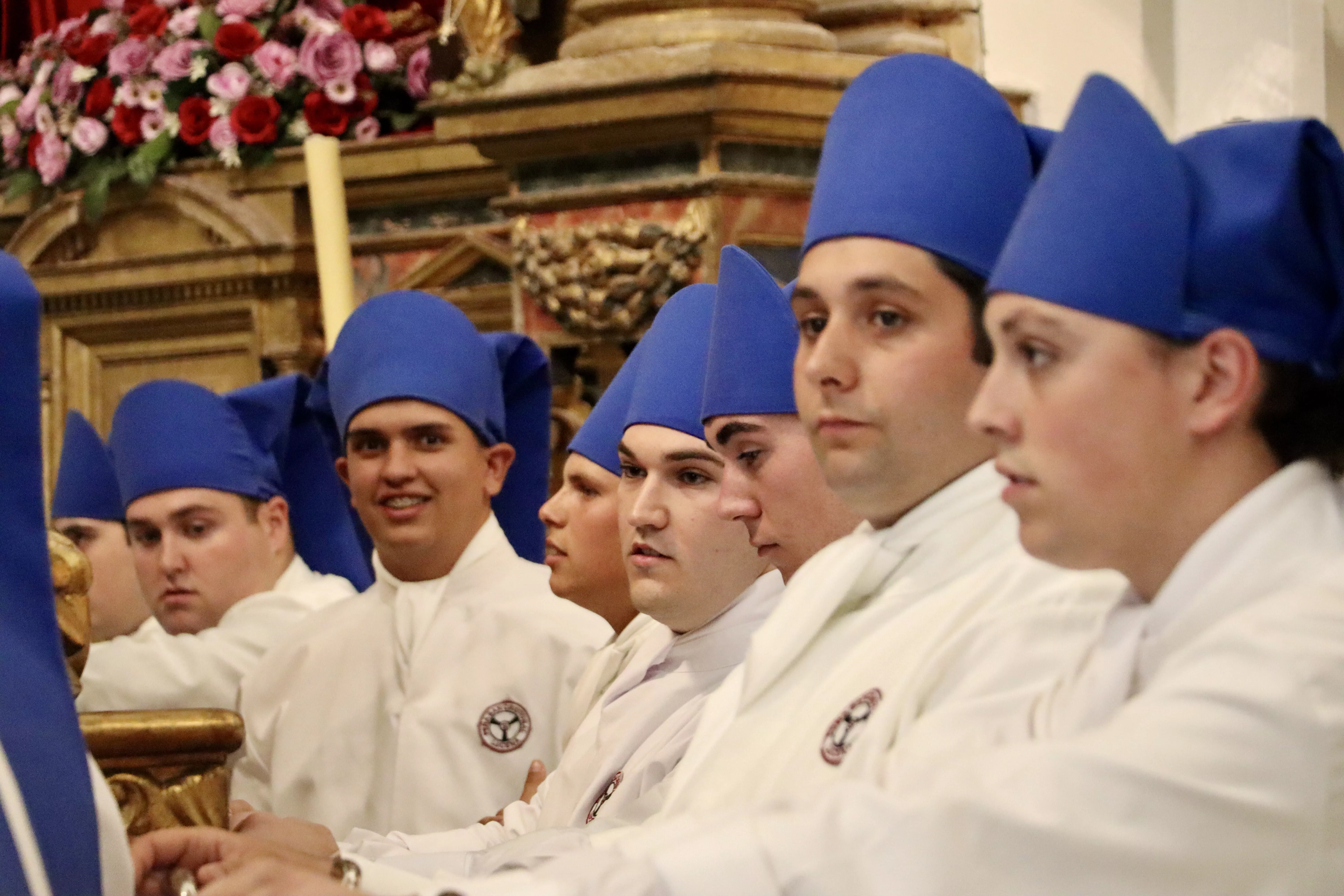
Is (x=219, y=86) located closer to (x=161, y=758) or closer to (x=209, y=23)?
(x=209, y=23)

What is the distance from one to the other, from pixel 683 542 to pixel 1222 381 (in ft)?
5.64

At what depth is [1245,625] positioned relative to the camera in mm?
1983

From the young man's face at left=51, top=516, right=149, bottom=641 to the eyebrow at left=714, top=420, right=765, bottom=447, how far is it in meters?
3.51

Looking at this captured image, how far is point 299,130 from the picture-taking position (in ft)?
22.7

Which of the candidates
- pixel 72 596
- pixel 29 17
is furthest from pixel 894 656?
pixel 29 17

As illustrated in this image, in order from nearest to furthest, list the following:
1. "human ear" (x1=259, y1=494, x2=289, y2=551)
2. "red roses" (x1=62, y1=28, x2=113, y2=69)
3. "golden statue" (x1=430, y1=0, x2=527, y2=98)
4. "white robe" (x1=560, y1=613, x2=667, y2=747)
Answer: "white robe" (x1=560, y1=613, x2=667, y2=747) < "golden statue" (x1=430, y1=0, x2=527, y2=98) < "human ear" (x1=259, y1=494, x2=289, y2=551) < "red roses" (x1=62, y1=28, x2=113, y2=69)

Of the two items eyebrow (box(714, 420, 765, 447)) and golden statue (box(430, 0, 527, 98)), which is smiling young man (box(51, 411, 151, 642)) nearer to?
golden statue (box(430, 0, 527, 98))

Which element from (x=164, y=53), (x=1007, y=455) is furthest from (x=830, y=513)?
(x=164, y=53)

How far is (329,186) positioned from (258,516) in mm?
1123

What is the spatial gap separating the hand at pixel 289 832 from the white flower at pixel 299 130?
364 cm

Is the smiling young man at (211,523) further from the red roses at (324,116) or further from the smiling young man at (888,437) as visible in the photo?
the smiling young man at (888,437)

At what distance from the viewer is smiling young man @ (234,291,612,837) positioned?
494cm

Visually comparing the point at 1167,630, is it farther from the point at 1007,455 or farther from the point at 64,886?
the point at 64,886

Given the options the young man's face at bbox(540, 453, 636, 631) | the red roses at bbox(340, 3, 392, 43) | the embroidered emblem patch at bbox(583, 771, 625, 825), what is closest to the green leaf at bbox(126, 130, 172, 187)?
the red roses at bbox(340, 3, 392, 43)
